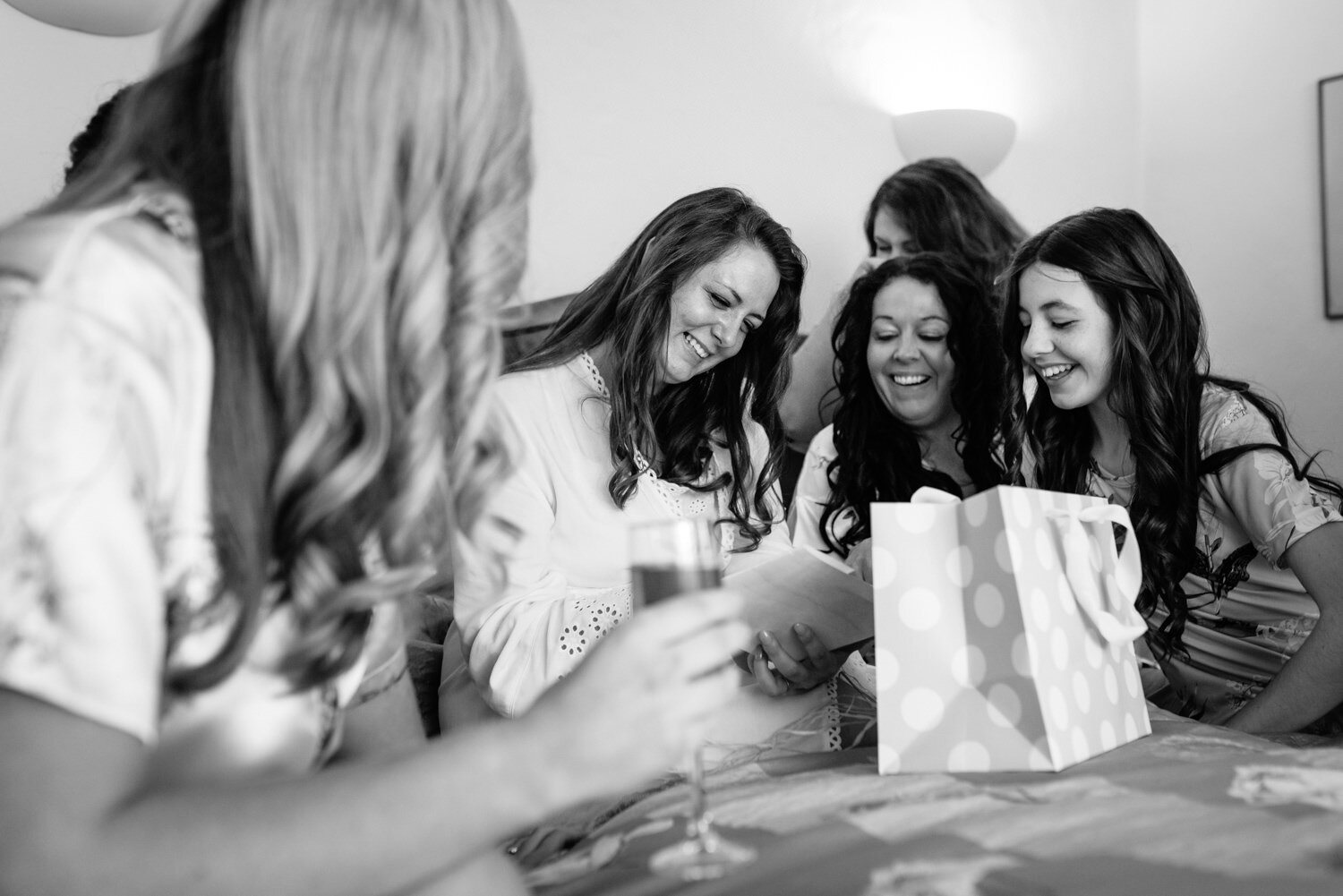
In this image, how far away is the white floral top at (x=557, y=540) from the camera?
61.3 inches

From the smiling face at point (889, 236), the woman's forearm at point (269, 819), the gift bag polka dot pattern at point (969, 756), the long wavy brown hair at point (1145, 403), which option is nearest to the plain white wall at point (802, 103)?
the smiling face at point (889, 236)

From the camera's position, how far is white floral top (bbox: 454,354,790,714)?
1.56 metres

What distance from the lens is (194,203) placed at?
633 mm

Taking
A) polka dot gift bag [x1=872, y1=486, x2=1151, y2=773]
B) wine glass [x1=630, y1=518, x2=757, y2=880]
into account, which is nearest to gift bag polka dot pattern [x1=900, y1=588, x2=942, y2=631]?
polka dot gift bag [x1=872, y1=486, x2=1151, y2=773]

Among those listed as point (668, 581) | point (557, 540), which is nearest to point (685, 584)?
point (668, 581)

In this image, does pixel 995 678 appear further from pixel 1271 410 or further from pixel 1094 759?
pixel 1271 410

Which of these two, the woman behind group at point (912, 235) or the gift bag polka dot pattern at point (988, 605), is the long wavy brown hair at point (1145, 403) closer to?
the woman behind group at point (912, 235)

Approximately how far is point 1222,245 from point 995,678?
9.76ft

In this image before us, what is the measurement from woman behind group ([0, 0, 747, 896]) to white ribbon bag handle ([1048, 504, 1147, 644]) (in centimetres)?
60

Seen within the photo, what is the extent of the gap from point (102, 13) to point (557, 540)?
3.69 feet

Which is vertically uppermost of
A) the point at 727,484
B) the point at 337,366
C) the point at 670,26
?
the point at 670,26

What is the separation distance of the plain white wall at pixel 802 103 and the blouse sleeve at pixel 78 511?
1.86 meters

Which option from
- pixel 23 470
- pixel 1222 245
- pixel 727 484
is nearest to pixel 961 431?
pixel 727 484

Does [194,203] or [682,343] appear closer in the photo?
[194,203]
